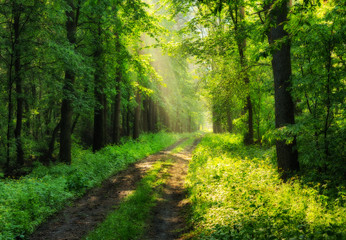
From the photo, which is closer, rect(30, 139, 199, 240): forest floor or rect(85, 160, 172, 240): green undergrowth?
rect(85, 160, 172, 240): green undergrowth

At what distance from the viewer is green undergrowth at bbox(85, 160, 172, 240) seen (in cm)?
602

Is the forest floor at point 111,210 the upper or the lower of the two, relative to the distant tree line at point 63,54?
lower

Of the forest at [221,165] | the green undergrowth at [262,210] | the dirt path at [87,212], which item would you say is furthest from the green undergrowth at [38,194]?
the green undergrowth at [262,210]

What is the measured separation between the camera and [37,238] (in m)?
5.86

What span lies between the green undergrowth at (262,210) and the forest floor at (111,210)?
2.11 ft

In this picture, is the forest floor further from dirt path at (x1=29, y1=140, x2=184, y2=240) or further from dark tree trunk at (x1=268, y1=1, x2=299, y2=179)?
dark tree trunk at (x1=268, y1=1, x2=299, y2=179)

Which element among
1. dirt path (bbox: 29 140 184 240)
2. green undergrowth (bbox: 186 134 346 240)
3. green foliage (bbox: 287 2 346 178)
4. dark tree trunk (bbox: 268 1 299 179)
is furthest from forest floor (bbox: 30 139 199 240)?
green foliage (bbox: 287 2 346 178)

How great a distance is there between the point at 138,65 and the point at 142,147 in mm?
7537

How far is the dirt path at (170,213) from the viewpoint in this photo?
6505 mm

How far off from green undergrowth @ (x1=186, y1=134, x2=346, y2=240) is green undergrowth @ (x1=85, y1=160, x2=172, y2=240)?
4.72 ft

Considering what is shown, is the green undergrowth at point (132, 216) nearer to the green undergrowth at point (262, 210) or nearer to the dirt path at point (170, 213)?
the dirt path at point (170, 213)

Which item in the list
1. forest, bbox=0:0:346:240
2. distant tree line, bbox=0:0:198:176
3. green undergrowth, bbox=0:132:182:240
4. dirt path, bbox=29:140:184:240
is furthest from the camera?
distant tree line, bbox=0:0:198:176

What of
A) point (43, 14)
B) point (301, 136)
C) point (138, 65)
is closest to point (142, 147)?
point (138, 65)

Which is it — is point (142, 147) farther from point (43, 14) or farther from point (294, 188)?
point (294, 188)
